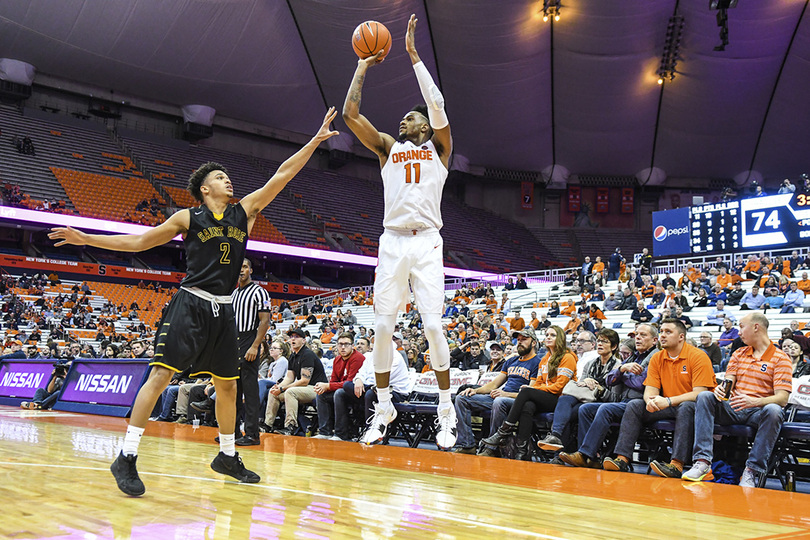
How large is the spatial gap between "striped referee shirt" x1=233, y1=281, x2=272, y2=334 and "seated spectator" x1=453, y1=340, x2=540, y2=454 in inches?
81.1

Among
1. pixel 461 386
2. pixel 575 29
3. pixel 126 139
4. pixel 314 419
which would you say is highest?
pixel 575 29

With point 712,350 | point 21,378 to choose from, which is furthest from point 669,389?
point 21,378

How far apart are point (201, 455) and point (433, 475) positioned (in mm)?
1856

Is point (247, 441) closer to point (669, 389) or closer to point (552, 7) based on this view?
point (669, 389)

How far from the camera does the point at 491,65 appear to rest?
104 ft

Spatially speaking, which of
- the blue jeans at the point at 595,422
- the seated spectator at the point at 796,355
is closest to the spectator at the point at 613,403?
the blue jeans at the point at 595,422

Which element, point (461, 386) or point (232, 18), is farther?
point (232, 18)

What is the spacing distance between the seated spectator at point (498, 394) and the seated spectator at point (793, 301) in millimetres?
8287

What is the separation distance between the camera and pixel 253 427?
21.0 ft

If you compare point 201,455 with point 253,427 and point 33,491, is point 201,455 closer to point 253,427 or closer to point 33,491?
point 253,427

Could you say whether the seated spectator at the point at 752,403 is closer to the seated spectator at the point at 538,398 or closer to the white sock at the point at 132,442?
the seated spectator at the point at 538,398

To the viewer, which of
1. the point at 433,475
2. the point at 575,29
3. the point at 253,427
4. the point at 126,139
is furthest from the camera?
the point at 126,139

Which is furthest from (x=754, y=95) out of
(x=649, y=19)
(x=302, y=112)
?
(x=302, y=112)

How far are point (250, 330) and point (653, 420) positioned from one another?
366 cm
